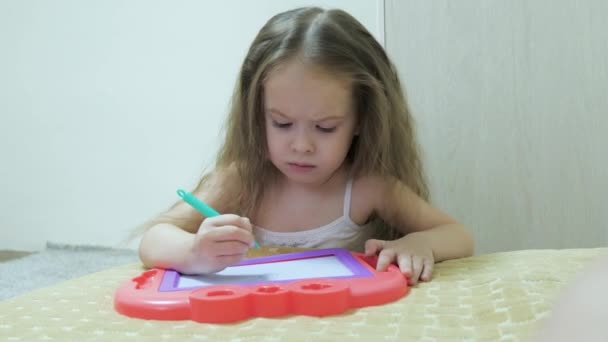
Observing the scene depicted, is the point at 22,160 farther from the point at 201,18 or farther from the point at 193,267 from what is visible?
the point at 193,267

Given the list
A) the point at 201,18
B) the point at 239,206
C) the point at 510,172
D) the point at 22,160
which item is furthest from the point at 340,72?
the point at 22,160

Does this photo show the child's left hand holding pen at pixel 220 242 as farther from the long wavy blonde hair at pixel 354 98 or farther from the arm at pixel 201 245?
the long wavy blonde hair at pixel 354 98

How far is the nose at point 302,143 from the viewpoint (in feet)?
2.55

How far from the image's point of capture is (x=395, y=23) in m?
1.09

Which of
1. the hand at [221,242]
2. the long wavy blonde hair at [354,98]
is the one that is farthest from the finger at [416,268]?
the long wavy blonde hair at [354,98]

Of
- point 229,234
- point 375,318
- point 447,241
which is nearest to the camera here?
point 375,318

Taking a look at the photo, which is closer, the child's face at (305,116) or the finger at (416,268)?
the finger at (416,268)

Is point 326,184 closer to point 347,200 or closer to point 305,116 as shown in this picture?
point 347,200

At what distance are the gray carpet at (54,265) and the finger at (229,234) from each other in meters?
0.71

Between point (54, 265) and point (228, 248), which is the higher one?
point (228, 248)

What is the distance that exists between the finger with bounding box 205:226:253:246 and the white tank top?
0.29 m

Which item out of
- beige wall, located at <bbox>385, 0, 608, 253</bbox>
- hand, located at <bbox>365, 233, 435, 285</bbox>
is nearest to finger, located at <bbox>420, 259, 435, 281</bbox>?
hand, located at <bbox>365, 233, 435, 285</bbox>

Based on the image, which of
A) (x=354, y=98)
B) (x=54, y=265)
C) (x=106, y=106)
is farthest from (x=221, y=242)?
(x=106, y=106)

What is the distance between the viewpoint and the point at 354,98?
0.85m
